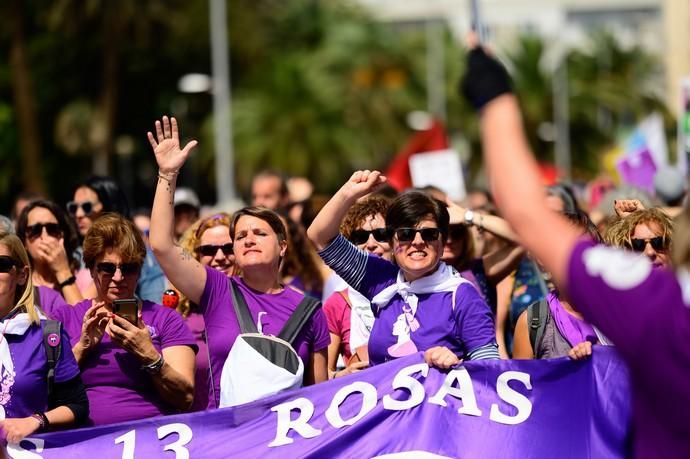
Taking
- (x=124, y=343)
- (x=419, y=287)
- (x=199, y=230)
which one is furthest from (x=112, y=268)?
(x=419, y=287)

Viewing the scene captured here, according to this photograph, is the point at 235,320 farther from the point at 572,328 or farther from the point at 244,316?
the point at 572,328

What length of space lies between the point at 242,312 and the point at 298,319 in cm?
23

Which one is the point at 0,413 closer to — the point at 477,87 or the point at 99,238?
the point at 99,238

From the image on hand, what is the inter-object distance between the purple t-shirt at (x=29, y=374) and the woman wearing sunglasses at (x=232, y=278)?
1.84ft

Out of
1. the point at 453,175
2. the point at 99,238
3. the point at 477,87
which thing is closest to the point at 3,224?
the point at 99,238

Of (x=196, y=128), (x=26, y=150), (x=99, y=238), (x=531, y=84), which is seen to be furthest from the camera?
(x=531, y=84)

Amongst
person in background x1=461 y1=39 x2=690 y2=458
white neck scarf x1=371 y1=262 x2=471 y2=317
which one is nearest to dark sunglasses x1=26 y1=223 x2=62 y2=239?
white neck scarf x1=371 y1=262 x2=471 y2=317

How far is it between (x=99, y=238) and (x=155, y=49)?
3440 centimetres

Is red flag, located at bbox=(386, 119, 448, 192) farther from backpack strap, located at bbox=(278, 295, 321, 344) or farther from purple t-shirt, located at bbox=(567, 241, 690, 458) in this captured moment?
purple t-shirt, located at bbox=(567, 241, 690, 458)

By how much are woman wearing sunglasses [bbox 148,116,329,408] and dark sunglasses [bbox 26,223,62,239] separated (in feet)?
6.03

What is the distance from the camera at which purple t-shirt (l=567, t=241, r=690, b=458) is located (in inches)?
108

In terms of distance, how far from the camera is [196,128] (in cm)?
4872

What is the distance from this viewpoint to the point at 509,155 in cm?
300

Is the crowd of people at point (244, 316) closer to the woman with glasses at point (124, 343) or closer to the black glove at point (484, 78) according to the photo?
the woman with glasses at point (124, 343)
